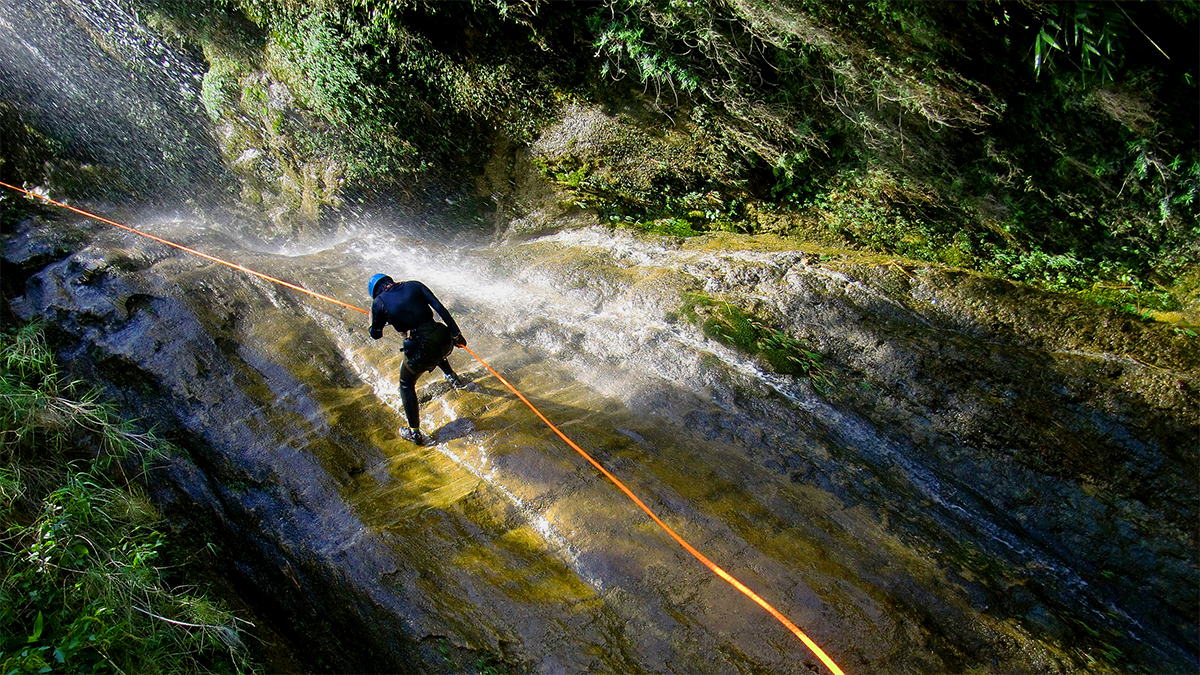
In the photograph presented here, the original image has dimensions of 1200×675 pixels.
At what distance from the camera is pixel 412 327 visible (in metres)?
5.36

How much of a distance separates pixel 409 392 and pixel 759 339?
3269 mm

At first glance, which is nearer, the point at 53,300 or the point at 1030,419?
the point at 1030,419

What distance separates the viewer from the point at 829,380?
572cm

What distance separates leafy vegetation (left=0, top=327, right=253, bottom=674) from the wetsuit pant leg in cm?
195

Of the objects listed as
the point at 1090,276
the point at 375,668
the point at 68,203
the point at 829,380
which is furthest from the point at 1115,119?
the point at 68,203

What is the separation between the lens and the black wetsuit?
5.32 meters

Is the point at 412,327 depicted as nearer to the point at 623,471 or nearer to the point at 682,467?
the point at 623,471

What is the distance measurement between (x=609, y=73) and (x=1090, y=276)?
5.28 m

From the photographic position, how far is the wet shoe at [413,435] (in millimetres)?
5509

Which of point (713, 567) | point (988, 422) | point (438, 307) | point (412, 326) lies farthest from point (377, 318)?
point (988, 422)

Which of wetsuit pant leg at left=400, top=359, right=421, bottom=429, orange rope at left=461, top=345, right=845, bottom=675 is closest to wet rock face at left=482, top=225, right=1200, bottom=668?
orange rope at left=461, top=345, right=845, bottom=675

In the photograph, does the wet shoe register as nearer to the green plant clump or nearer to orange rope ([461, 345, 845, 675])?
orange rope ([461, 345, 845, 675])

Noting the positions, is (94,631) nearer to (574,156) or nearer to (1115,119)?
(574,156)

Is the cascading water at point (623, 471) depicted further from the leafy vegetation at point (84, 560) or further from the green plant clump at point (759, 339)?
the leafy vegetation at point (84, 560)
